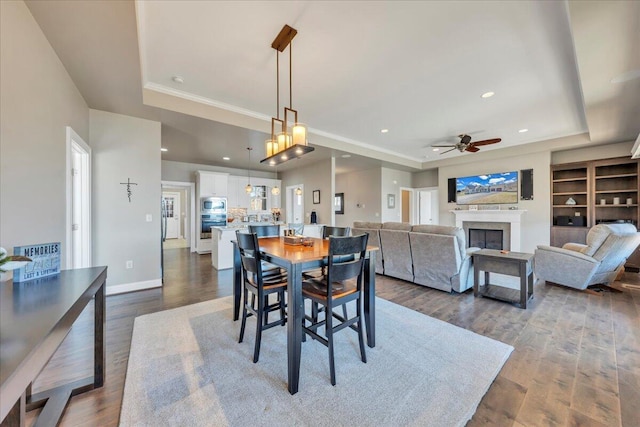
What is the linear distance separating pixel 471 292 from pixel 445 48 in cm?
306

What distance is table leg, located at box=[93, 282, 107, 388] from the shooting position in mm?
1692

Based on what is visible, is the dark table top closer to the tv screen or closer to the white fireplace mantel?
the white fireplace mantel

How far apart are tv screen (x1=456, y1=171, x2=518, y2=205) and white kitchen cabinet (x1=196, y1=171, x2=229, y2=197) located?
683 cm

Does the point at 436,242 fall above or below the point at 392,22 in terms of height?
below

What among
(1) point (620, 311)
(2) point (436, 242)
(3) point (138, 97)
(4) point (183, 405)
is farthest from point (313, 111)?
(1) point (620, 311)

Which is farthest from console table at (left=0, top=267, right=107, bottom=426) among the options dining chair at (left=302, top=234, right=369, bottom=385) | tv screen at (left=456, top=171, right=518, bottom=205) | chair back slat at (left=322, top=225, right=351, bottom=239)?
tv screen at (left=456, top=171, right=518, bottom=205)

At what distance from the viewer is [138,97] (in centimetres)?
305

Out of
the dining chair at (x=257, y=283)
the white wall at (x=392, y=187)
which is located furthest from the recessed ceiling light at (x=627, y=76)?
the white wall at (x=392, y=187)

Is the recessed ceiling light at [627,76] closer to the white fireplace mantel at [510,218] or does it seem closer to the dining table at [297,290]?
the dining table at [297,290]

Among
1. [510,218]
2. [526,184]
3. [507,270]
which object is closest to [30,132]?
[507,270]

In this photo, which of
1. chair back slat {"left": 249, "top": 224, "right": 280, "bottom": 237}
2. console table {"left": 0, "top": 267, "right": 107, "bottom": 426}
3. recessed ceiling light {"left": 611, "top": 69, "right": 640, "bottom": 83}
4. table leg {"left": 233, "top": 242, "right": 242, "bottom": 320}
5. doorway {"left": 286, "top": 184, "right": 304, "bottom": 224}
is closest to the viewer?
console table {"left": 0, "top": 267, "right": 107, "bottom": 426}

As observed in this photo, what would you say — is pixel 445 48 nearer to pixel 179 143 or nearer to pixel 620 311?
pixel 620 311

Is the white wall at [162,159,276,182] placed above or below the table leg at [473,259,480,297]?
above

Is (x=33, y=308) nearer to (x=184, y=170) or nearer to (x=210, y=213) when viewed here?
(x=210, y=213)
